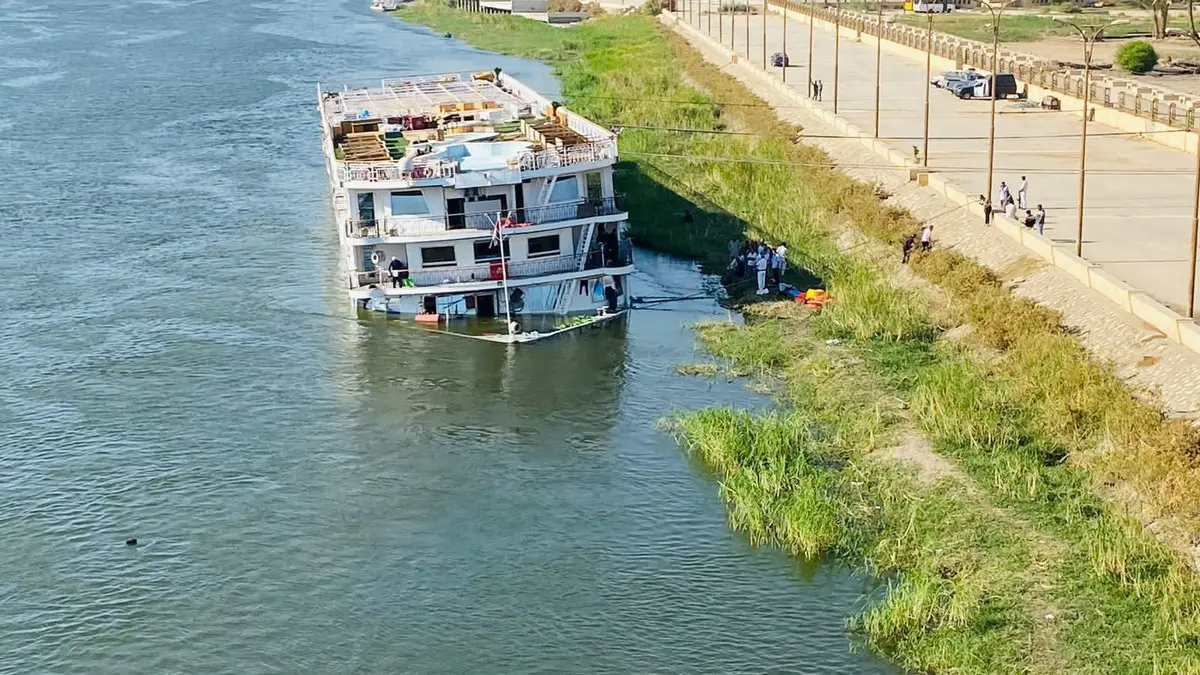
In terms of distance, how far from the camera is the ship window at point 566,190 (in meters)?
39.2

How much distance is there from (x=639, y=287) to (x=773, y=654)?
835 inches

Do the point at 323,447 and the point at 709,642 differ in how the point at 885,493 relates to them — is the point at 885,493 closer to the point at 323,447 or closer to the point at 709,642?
the point at 709,642

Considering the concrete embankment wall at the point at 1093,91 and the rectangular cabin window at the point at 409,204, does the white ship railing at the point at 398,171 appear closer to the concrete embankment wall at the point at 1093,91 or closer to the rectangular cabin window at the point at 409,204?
the rectangular cabin window at the point at 409,204

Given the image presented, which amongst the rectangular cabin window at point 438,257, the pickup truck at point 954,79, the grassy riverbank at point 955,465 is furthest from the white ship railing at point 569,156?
the pickup truck at point 954,79

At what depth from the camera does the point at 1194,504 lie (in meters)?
A: 23.8

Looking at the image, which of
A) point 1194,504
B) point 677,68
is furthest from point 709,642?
point 677,68

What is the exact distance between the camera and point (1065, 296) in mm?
34844

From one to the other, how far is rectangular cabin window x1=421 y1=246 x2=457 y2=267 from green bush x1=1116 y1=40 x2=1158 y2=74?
→ 45576mm

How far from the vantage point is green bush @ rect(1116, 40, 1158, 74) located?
7225 cm

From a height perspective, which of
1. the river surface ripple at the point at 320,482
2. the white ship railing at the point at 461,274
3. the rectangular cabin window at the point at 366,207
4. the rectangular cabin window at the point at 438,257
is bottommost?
the river surface ripple at the point at 320,482

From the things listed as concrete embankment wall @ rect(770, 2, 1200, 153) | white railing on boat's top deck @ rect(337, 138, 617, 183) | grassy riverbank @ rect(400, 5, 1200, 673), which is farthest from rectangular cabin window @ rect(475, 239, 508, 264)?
concrete embankment wall @ rect(770, 2, 1200, 153)

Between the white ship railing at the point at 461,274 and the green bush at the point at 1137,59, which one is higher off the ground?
the green bush at the point at 1137,59

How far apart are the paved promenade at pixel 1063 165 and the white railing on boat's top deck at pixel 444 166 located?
12252 mm

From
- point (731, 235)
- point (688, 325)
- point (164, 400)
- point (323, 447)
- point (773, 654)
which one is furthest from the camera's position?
point (731, 235)
